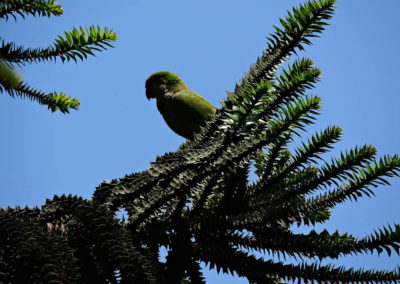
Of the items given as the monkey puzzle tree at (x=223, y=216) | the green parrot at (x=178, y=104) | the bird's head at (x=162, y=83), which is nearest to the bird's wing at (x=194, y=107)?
the green parrot at (x=178, y=104)

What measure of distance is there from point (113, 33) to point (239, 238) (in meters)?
1.03

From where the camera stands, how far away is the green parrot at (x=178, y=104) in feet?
17.0

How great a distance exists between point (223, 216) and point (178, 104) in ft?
12.6

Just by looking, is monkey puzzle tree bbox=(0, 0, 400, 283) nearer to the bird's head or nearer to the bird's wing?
the bird's wing

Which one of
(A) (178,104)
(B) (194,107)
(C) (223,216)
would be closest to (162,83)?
(A) (178,104)

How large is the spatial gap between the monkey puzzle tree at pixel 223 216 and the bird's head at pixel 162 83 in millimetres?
4508

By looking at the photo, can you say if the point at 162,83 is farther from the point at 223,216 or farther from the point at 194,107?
the point at 223,216

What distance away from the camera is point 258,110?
4.77ft

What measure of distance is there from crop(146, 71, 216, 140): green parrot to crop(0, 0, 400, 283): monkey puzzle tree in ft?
10.1

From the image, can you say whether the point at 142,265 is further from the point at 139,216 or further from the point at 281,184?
the point at 281,184

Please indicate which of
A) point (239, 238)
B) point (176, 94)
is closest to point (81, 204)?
point (239, 238)

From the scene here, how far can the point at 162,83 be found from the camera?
641 centimetres

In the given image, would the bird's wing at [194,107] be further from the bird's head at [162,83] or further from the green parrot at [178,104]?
the bird's head at [162,83]

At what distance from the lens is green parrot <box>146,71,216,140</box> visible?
518cm
